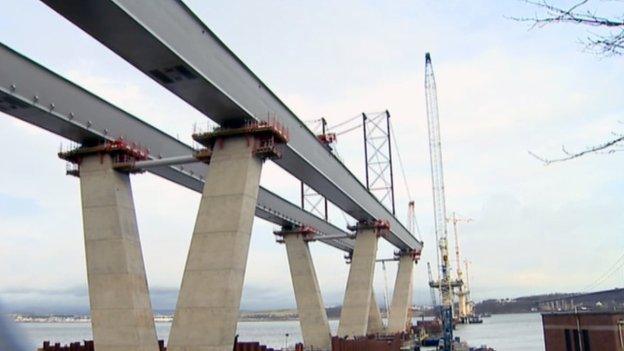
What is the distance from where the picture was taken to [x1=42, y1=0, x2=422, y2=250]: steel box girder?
1864 centimetres

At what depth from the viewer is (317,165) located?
3641 centimetres

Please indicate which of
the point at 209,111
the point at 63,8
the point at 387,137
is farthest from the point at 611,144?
the point at 387,137

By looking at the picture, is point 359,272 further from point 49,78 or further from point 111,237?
point 49,78

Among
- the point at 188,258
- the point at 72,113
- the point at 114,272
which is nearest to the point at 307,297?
the point at 114,272

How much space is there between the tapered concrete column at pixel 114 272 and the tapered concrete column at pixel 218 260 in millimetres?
3293

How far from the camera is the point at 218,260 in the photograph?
25859 mm

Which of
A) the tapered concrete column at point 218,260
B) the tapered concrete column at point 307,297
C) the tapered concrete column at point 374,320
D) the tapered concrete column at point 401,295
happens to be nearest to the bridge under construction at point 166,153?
the tapered concrete column at point 218,260

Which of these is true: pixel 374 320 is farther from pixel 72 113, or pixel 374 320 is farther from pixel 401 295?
pixel 72 113

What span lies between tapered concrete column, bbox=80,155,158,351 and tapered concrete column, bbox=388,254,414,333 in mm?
59003

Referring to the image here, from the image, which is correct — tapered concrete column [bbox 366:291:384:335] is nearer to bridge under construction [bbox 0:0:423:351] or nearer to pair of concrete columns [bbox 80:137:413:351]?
bridge under construction [bbox 0:0:423:351]

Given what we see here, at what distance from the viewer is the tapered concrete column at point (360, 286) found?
55.0m

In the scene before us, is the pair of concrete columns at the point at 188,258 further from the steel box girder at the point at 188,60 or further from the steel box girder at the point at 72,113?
the steel box girder at the point at 188,60

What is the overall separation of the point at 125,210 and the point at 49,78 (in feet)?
24.8

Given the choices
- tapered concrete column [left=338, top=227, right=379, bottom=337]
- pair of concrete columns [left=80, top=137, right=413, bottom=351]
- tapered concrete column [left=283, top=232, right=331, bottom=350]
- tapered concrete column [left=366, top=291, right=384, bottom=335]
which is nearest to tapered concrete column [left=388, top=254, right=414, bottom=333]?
tapered concrete column [left=366, top=291, right=384, bottom=335]
